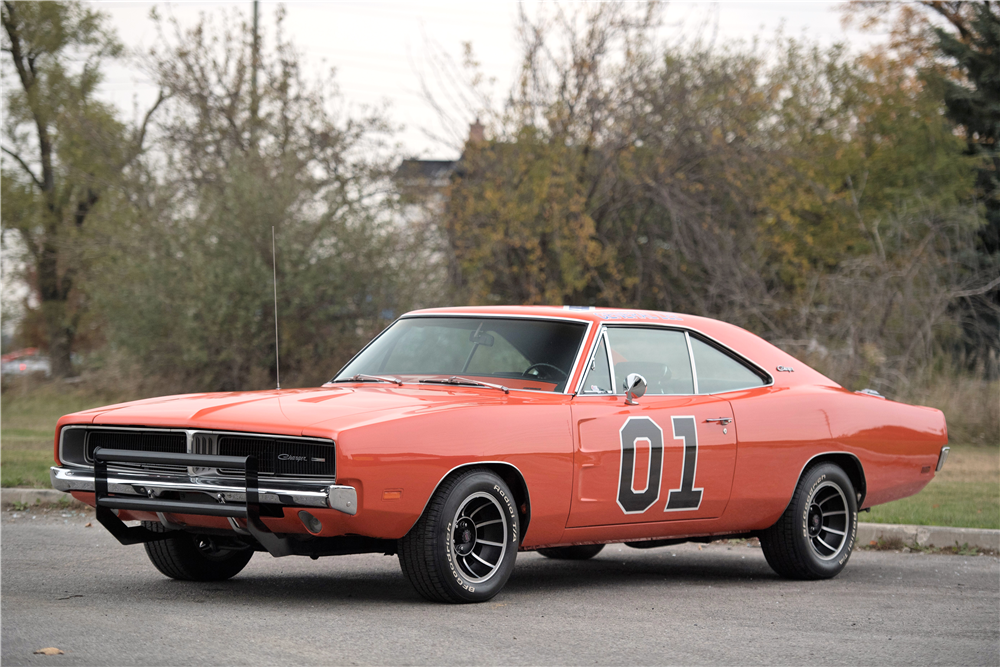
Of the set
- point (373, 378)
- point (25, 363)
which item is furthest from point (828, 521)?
point (25, 363)

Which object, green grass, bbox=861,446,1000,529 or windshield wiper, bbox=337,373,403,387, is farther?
green grass, bbox=861,446,1000,529

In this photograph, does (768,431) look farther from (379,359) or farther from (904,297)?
(904,297)

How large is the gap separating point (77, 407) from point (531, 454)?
18.0 metres

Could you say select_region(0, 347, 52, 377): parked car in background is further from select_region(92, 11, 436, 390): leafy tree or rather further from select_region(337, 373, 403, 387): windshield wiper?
select_region(337, 373, 403, 387): windshield wiper

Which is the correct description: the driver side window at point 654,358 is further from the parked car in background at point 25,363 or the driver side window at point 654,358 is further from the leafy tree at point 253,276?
the parked car in background at point 25,363

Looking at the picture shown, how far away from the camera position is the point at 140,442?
595 centimetres

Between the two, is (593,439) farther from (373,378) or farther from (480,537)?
(373,378)

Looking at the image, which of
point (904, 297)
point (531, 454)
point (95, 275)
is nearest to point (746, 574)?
point (531, 454)

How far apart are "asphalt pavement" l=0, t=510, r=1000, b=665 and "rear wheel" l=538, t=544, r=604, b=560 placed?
12 cm

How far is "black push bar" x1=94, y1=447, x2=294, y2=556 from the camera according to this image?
549 centimetres

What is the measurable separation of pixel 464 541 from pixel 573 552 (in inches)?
108

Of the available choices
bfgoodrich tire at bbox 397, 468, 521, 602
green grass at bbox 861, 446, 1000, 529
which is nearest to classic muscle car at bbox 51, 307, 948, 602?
bfgoodrich tire at bbox 397, 468, 521, 602

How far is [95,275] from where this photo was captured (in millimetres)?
25219

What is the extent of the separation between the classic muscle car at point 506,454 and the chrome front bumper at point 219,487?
1cm
